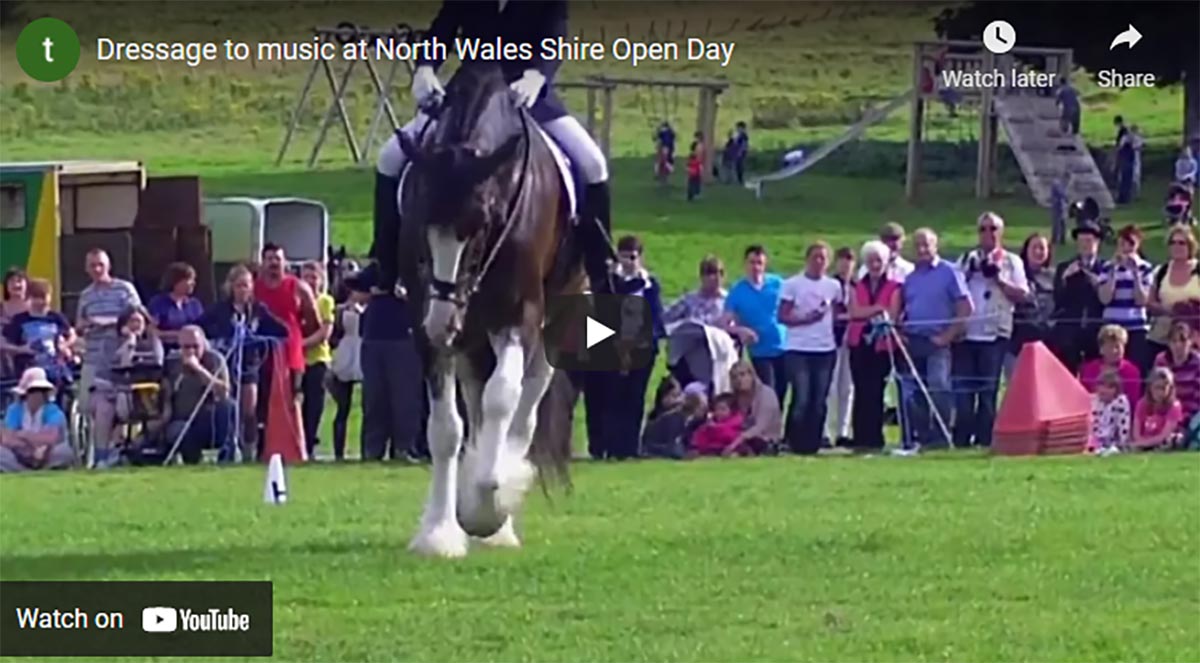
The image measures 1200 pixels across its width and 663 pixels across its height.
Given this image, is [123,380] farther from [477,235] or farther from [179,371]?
[477,235]

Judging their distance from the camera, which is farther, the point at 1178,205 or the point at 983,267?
the point at 1178,205

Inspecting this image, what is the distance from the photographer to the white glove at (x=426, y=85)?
32.4 ft

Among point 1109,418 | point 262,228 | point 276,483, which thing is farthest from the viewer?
point 262,228

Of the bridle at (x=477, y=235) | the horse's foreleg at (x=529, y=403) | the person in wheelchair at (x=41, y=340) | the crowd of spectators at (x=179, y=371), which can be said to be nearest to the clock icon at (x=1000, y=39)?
the bridle at (x=477, y=235)

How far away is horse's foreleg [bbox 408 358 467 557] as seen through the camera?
10336mm

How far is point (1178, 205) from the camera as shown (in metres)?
18.5

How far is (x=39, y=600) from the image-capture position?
23.4 ft

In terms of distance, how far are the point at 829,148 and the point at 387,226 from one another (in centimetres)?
1447

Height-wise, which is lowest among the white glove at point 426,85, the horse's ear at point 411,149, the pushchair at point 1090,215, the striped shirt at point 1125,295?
the striped shirt at point 1125,295

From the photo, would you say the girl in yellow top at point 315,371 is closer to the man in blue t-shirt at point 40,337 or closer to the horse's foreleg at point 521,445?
the man in blue t-shirt at point 40,337

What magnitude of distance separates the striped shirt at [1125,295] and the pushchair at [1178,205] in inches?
79.0

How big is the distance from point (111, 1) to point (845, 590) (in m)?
6.68

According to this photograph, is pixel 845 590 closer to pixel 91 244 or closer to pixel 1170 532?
pixel 1170 532

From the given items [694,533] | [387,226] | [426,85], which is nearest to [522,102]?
[426,85]
